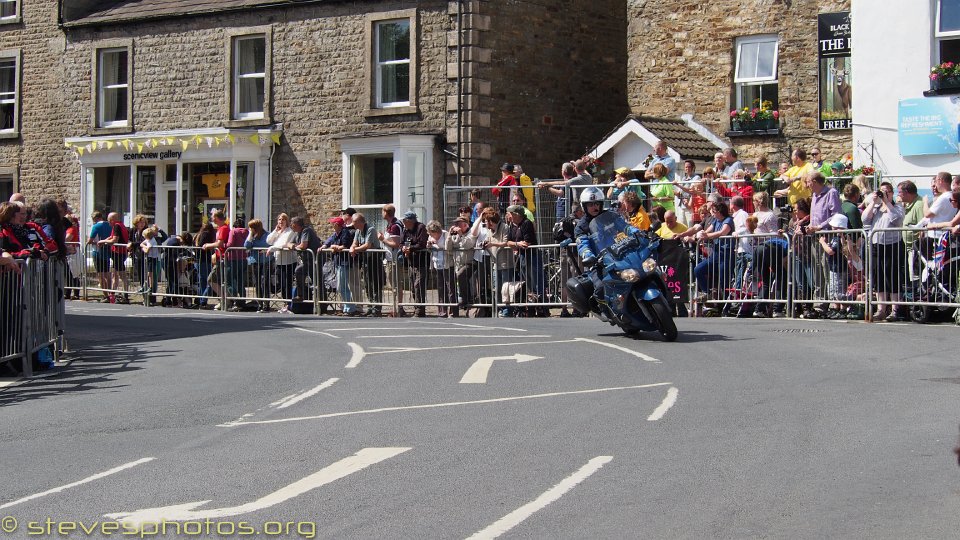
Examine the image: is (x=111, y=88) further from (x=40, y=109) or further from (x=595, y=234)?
(x=595, y=234)

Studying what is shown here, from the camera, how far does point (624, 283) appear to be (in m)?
16.8

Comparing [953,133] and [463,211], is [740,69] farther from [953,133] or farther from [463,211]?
[463,211]

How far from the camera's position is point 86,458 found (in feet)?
31.9

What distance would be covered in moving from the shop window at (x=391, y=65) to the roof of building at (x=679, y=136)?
5.27m

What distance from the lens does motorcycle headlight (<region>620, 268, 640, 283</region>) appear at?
54.4 feet

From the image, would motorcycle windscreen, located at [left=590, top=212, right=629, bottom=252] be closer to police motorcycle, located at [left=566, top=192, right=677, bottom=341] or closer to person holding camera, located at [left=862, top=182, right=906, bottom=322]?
police motorcycle, located at [left=566, top=192, right=677, bottom=341]

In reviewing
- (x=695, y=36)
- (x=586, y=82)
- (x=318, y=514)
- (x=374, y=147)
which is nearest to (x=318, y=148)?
(x=374, y=147)

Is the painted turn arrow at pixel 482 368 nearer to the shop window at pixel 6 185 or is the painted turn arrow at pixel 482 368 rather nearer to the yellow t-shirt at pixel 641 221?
the yellow t-shirt at pixel 641 221

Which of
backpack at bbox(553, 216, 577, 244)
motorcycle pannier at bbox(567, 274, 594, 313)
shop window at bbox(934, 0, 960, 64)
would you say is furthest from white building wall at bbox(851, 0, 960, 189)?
motorcycle pannier at bbox(567, 274, 594, 313)

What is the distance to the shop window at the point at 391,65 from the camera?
106ft

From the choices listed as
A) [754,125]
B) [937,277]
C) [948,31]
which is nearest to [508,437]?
[937,277]

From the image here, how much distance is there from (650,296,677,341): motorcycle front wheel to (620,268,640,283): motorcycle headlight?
369 mm

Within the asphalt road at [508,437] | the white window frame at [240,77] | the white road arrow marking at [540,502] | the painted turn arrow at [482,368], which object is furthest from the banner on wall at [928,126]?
the white road arrow marking at [540,502]

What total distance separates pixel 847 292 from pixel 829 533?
12.9m
